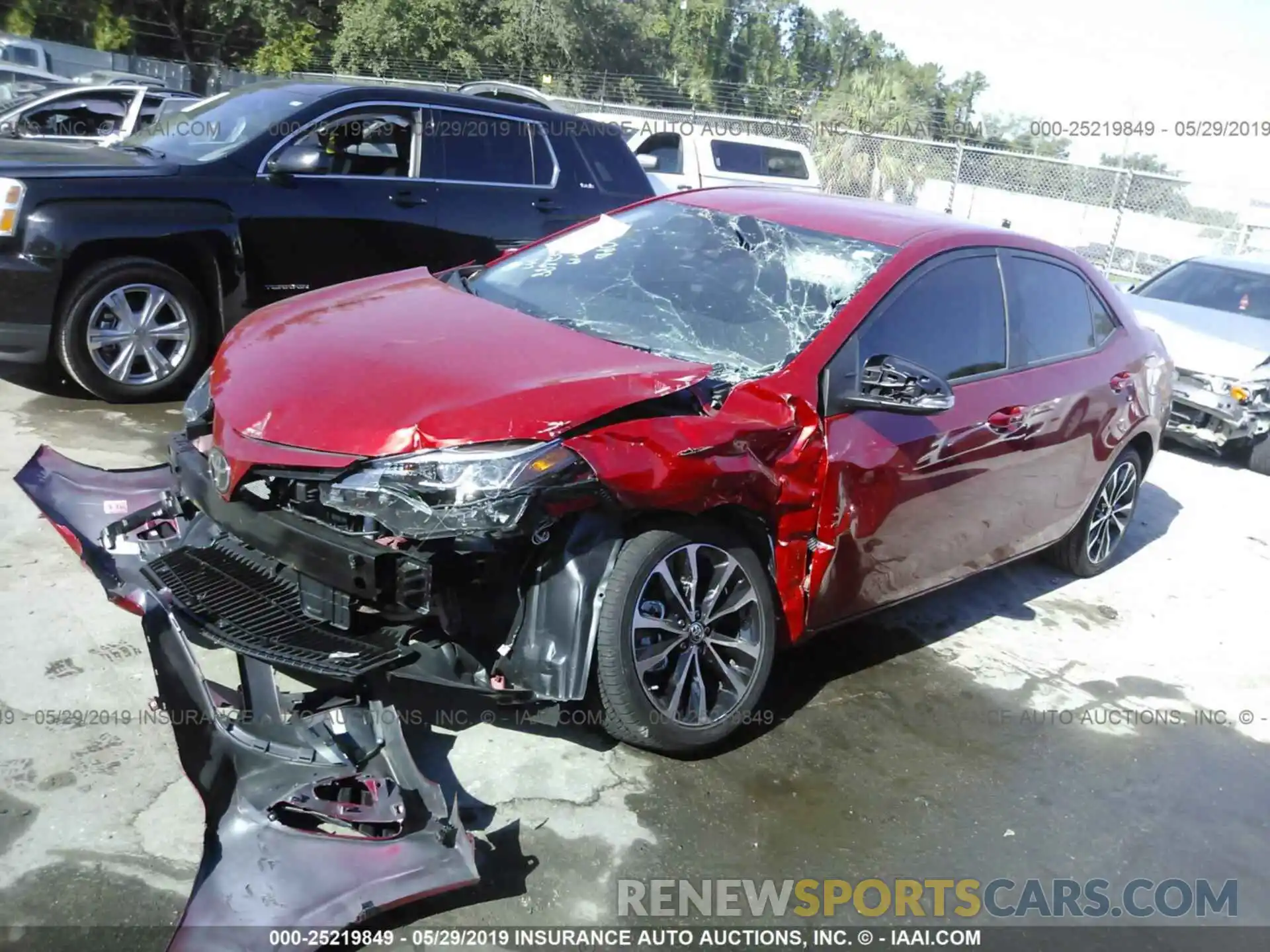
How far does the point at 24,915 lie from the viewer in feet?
8.36

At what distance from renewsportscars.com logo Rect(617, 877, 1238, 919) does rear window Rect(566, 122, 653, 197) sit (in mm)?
5531

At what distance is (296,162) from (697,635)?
401 cm

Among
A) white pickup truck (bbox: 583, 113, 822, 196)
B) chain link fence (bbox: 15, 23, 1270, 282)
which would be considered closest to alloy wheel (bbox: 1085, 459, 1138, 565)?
white pickup truck (bbox: 583, 113, 822, 196)

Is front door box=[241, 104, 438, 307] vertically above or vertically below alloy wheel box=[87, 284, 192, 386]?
above

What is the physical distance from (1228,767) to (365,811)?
3216mm

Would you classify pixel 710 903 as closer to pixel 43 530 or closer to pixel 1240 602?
pixel 43 530

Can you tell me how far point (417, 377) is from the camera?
3.21 metres

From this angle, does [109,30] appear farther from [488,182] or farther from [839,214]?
[839,214]

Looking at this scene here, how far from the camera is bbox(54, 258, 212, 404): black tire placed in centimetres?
562

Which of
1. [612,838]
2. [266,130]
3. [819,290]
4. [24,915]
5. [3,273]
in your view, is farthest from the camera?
[266,130]

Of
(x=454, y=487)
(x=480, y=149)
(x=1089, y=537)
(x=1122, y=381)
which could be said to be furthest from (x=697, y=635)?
(x=480, y=149)

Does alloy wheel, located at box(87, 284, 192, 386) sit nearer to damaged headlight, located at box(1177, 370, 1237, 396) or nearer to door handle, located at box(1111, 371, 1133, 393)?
door handle, located at box(1111, 371, 1133, 393)

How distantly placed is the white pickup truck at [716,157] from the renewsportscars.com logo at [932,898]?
11196 mm

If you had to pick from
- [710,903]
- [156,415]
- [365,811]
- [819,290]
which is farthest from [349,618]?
[156,415]
